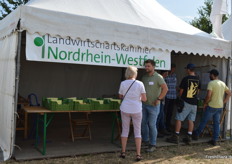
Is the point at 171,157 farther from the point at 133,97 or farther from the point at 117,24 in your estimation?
the point at 117,24

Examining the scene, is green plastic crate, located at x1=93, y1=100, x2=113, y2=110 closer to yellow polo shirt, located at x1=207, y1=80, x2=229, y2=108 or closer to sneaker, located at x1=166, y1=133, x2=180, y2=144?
sneaker, located at x1=166, y1=133, x2=180, y2=144

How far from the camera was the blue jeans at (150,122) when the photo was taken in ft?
15.4

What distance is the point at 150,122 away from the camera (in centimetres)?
471

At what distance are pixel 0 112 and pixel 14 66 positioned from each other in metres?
1.14

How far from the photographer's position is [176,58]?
7.30 m

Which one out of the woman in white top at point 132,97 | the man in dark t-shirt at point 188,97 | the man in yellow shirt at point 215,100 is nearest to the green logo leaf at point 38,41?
the woman in white top at point 132,97

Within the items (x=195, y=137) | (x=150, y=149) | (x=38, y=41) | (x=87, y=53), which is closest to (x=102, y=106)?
(x=87, y=53)

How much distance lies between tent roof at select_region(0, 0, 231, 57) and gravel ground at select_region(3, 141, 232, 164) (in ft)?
6.27

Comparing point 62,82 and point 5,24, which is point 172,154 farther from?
point 62,82

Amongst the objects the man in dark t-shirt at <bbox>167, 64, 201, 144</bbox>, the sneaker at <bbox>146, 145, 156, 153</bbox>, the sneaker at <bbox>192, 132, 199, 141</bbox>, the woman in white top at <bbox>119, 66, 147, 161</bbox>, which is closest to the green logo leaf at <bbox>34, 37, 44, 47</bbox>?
the woman in white top at <bbox>119, 66, 147, 161</bbox>

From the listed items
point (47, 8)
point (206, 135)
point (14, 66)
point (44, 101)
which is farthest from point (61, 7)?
point (206, 135)

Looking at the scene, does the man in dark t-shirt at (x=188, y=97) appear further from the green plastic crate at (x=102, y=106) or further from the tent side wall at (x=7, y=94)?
the tent side wall at (x=7, y=94)

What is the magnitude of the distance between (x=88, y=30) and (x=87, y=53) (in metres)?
0.37

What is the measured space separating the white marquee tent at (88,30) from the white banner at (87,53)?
88 millimetres
